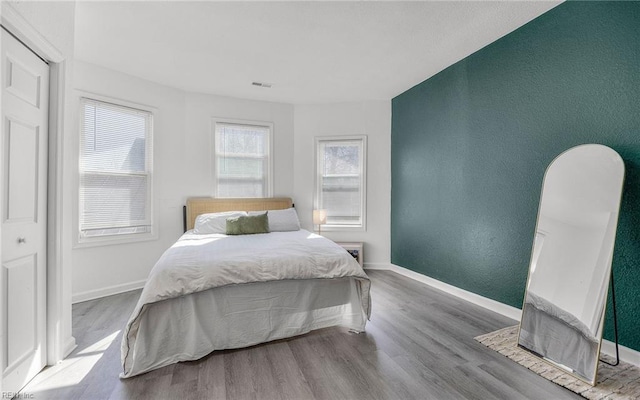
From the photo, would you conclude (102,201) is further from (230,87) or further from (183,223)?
(230,87)

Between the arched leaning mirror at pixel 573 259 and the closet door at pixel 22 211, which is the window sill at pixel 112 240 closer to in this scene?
the closet door at pixel 22 211

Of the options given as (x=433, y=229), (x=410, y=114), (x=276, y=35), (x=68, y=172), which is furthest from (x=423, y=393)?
(x=410, y=114)

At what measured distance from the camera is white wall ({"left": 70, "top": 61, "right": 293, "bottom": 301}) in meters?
3.31

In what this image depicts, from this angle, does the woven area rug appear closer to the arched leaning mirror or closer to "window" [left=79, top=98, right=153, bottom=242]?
the arched leaning mirror

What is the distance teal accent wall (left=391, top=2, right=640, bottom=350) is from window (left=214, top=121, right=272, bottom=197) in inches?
90.7

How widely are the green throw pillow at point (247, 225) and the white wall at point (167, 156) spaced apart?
3.56ft

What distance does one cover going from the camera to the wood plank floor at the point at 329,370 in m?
1.70

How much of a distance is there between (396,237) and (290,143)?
241 centimetres

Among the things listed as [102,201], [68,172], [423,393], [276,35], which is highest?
[276,35]

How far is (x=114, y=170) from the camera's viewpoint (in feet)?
11.6

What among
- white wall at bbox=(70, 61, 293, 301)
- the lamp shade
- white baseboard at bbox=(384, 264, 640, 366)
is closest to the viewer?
white baseboard at bbox=(384, 264, 640, 366)

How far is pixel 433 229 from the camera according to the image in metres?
3.78

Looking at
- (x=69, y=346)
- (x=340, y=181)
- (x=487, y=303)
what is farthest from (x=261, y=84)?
(x=487, y=303)

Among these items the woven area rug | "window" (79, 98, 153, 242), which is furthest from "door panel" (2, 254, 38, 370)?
the woven area rug
